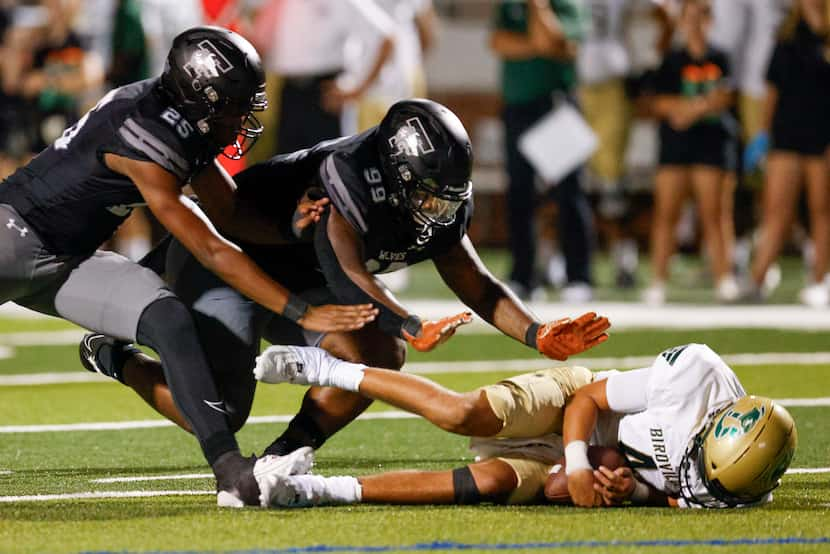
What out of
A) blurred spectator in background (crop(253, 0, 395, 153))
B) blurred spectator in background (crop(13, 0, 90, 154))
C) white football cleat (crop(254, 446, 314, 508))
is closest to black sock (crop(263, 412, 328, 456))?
white football cleat (crop(254, 446, 314, 508))

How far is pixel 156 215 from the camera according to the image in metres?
5.39

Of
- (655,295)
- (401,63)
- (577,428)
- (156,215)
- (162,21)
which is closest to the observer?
(577,428)

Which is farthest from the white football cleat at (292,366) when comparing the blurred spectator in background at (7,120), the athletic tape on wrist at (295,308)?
the blurred spectator in background at (7,120)

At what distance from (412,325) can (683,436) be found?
0.84 m

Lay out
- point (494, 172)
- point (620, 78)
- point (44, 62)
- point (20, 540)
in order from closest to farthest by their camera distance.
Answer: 1. point (20, 540)
2. point (44, 62)
3. point (620, 78)
4. point (494, 172)

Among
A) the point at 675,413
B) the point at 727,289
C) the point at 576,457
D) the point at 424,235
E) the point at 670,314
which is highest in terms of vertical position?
the point at 424,235

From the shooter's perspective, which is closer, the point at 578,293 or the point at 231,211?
the point at 231,211

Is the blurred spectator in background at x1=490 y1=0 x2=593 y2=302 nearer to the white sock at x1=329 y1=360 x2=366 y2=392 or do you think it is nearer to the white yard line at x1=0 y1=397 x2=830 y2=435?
the white yard line at x1=0 y1=397 x2=830 y2=435

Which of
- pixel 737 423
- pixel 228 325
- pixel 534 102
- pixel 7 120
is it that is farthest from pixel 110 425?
pixel 7 120

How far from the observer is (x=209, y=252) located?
5.36 m

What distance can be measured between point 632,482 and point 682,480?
0.15 m

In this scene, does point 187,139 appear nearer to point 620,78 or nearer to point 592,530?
point 592,530

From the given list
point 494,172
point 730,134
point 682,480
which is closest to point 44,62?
point 730,134

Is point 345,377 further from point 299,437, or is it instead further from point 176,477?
point 176,477
